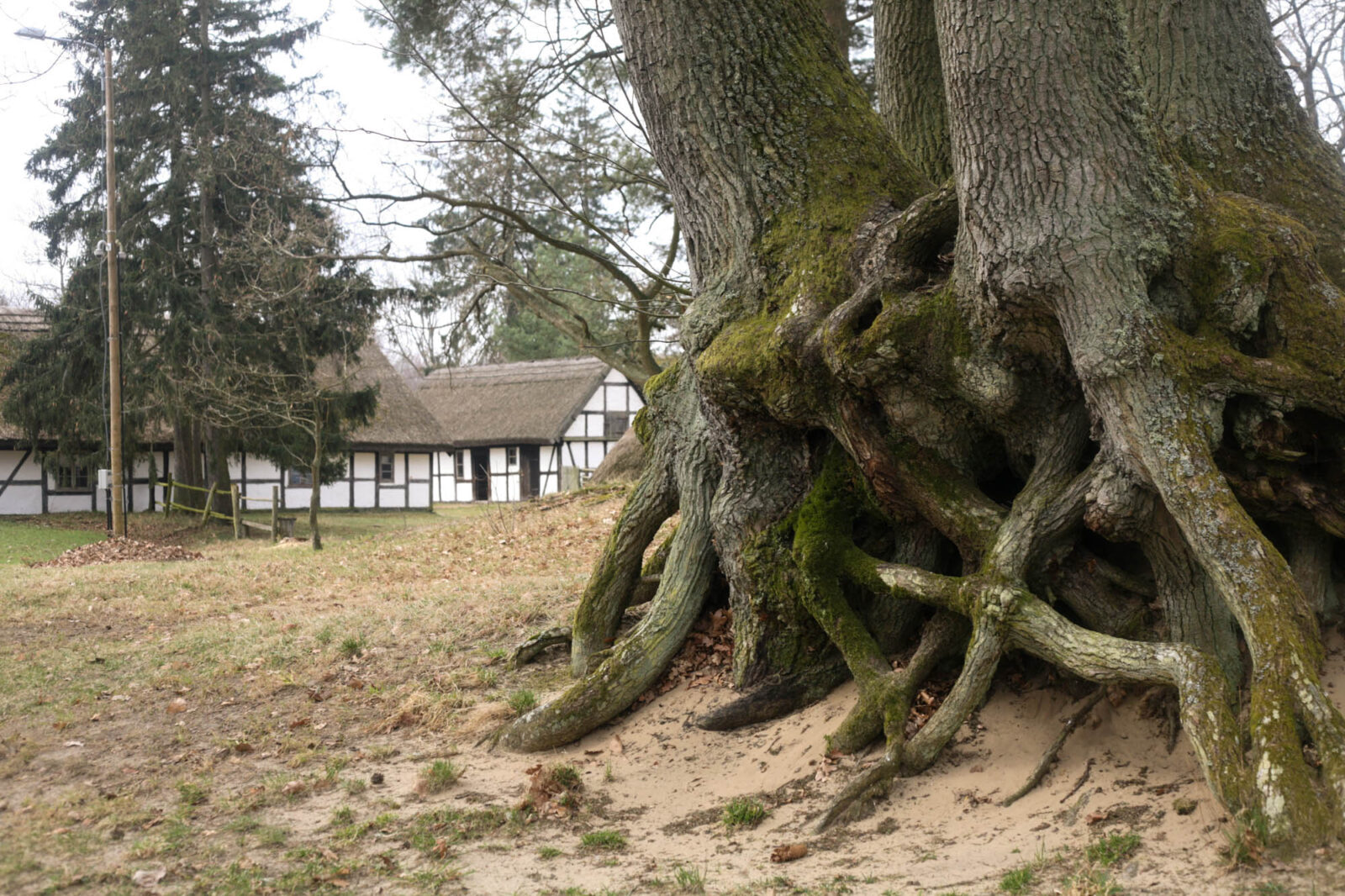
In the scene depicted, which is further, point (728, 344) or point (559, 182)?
point (559, 182)

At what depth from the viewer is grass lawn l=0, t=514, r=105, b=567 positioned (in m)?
18.8

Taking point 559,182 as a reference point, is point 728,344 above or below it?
below

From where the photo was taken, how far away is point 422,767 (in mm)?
5773

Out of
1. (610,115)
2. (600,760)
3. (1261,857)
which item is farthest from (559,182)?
(1261,857)

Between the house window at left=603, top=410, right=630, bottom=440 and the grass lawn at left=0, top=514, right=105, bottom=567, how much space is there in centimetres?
1829

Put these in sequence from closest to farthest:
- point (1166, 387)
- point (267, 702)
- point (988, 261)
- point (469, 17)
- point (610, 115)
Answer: point (1166, 387) < point (988, 261) < point (267, 702) < point (469, 17) < point (610, 115)

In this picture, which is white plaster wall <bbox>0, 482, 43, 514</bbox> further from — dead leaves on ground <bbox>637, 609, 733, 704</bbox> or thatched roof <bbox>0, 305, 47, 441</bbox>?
dead leaves on ground <bbox>637, 609, 733, 704</bbox>

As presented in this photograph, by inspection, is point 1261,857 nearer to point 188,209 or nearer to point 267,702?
point 267,702

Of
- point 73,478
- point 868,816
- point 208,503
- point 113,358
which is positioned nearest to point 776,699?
point 868,816

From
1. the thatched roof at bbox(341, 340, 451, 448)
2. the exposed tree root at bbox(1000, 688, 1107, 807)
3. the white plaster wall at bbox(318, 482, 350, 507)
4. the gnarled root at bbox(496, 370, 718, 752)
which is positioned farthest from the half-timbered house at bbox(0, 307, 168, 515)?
the exposed tree root at bbox(1000, 688, 1107, 807)

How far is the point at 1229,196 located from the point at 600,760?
432cm

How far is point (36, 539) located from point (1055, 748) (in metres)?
23.8

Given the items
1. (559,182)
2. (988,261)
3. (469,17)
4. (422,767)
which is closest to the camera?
(988,261)

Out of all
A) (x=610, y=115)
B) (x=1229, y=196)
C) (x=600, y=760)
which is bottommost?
(x=600, y=760)
